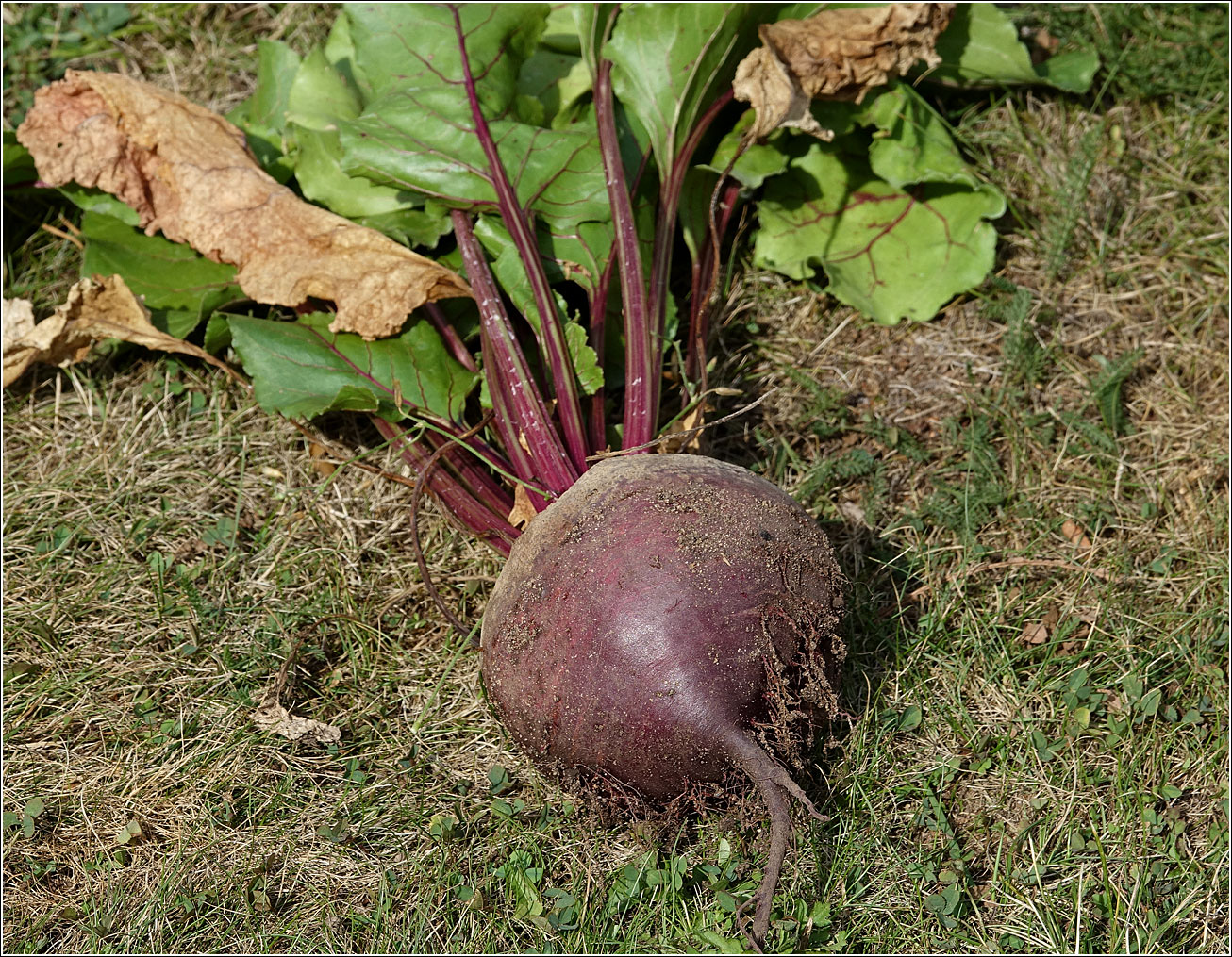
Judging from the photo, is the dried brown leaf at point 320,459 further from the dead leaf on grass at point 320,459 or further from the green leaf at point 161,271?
the green leaf at point 161,271

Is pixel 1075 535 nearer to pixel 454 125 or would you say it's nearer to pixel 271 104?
pixel 454 125

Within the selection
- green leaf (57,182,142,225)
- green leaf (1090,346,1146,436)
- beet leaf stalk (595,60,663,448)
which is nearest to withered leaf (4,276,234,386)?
green leaf (57,182,142,225)

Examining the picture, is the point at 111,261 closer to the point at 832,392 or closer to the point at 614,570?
the point at 614,570

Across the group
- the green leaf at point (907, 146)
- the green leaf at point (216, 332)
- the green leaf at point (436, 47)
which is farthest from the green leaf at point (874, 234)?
the green leaf at point (216, 332)

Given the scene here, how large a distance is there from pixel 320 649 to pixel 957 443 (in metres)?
1.77

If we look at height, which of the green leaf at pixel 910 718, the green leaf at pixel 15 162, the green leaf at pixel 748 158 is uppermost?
the green leaf at pixel 15 162

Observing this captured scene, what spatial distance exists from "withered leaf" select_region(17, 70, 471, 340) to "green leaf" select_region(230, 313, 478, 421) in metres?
0.08

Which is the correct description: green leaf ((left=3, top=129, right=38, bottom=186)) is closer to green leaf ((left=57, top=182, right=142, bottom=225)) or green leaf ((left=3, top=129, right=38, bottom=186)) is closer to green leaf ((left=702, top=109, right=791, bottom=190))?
green leaf ((left=57, top=182, right=142, bottom=225))

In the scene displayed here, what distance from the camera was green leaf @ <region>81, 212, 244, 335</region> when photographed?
9.82ft

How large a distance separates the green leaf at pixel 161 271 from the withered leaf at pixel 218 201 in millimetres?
80

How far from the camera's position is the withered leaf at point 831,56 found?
2.86m

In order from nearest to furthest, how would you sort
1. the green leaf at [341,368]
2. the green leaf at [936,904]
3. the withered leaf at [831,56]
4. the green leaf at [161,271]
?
1. the green leaf at [936,904]
2. the green leaf at [341,368]
3. the withered leaf at [831,56]
4. the green leaf at [161,271]

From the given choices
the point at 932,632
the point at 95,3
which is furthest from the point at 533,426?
the point at 95,3

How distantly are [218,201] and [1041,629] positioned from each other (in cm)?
240
